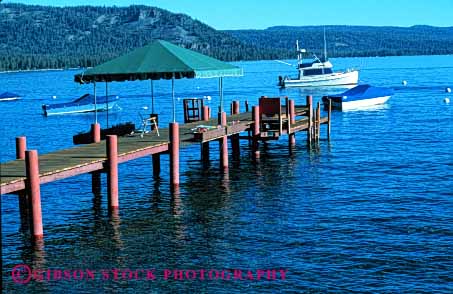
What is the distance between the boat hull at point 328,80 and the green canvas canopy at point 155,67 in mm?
76234

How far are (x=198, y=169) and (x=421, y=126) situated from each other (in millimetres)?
24545

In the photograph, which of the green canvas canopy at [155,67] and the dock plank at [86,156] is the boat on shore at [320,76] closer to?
the dock plank at [86,156]

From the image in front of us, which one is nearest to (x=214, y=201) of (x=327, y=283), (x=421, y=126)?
(x=327, y=283)

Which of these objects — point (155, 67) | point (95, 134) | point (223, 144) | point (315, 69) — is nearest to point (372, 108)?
point (315, 69)

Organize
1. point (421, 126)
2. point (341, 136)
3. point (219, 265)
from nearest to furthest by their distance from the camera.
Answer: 1. point (219, 265)
2. point (341, 136)
3. point (421, 126)

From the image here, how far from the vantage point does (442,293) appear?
1738 cm

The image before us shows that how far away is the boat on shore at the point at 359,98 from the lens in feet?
231

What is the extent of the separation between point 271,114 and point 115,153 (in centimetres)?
1272

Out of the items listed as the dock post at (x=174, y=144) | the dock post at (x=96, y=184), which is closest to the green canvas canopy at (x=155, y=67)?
the dock post at (x=174, y=144)

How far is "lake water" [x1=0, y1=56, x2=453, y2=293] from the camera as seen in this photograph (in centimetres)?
1841

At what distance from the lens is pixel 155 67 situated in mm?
29969

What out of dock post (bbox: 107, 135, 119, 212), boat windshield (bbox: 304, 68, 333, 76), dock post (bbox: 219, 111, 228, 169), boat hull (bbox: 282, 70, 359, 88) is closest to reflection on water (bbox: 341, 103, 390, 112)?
boat hull (bbox: 282, 70, 359, 88)

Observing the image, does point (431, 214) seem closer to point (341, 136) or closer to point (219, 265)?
point (219, 265)

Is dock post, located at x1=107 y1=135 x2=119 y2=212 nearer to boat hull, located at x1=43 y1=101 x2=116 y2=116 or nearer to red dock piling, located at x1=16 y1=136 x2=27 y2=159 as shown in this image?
red dock piling, located at x1=16 y1=136 x2=27 y2=159
